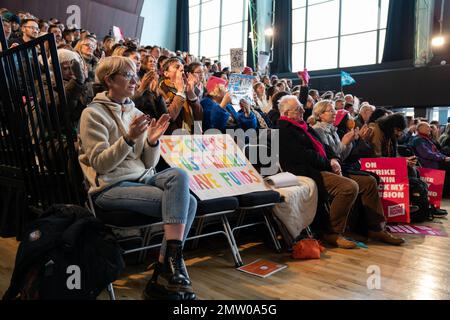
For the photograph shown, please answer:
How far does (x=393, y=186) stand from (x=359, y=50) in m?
7.90

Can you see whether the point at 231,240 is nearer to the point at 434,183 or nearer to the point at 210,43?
the point at 434,183

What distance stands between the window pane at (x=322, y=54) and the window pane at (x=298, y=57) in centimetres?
17

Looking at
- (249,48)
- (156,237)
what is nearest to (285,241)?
(156,237)

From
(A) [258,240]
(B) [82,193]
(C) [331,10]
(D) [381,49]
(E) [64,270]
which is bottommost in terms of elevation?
(A) [258,240]

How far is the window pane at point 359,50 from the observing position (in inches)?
400

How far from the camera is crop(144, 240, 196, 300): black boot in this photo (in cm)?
171

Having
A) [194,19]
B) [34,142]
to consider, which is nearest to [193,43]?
[194,19]

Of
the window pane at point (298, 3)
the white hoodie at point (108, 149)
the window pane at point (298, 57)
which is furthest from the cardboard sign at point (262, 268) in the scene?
the window pane at point (298, 3)

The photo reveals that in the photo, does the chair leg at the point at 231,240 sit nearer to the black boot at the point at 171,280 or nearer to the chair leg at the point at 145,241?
the chair leg at the point at 145,241

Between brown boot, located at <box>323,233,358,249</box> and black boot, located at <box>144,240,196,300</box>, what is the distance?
155 centimetres

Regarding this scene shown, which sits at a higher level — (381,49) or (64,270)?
(381,49)

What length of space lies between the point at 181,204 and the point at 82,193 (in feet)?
2.45

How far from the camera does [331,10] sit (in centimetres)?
1084
